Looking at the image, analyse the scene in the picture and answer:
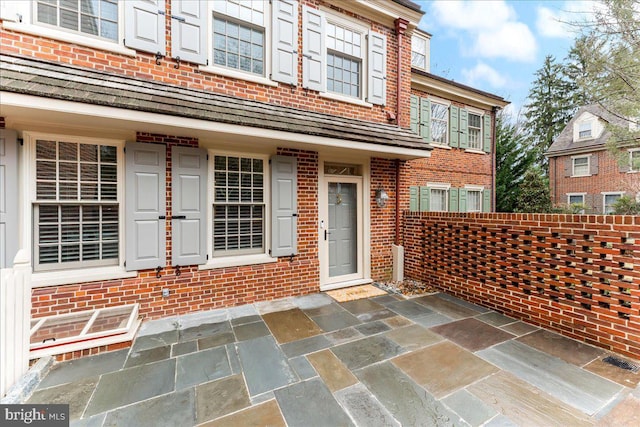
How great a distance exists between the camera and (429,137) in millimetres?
7988

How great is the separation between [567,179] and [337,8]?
1940cm

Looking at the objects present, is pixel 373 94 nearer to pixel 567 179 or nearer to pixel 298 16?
pixel 298 16

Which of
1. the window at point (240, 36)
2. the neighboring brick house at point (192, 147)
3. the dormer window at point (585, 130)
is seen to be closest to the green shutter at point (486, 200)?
the neighboring brick house at point (192, 147)

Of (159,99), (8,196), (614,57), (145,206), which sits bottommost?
(145,206)

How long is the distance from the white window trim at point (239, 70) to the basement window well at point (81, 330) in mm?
3773

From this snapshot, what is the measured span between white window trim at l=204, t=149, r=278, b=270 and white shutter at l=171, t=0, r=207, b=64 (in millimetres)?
1459

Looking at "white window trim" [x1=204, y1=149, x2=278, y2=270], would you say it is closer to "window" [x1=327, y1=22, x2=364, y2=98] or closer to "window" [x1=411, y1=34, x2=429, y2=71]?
"window" [x1=327, y1=22, x2=364, y2=98]

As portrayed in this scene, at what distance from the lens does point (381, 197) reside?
5.68 metres

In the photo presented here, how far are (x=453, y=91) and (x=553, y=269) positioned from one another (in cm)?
686

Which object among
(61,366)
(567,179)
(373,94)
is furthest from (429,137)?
(567,179)

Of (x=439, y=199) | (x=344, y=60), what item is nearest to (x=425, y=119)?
(x=439, y=199)

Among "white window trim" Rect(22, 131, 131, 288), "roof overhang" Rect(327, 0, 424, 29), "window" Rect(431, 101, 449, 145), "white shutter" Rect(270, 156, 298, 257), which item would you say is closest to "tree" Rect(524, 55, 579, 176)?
"window" Rect(431, 101, 449, 145)

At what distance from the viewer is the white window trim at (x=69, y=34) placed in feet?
10.5

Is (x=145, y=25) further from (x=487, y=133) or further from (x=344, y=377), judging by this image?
(x=487, y=133)
